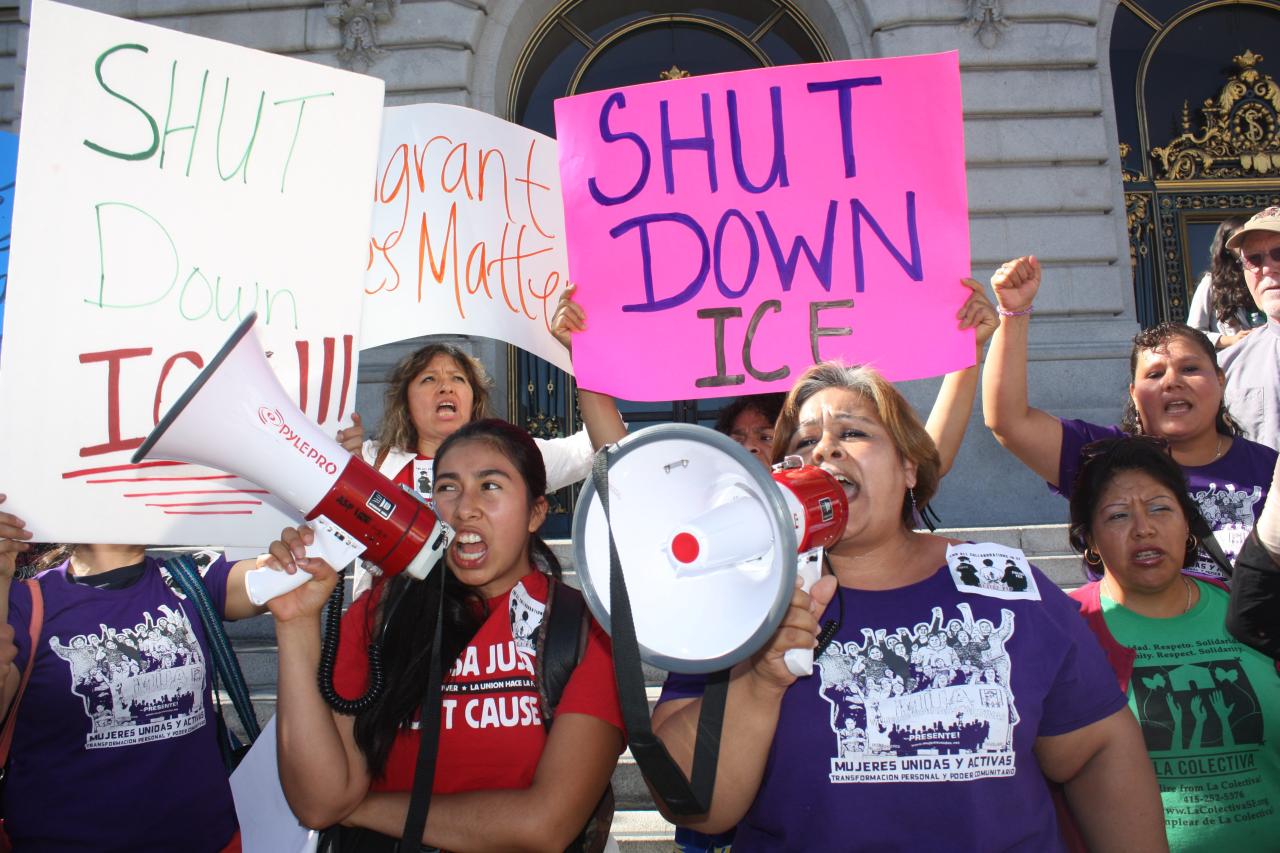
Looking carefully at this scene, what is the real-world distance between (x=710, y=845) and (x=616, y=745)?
1.75 feet

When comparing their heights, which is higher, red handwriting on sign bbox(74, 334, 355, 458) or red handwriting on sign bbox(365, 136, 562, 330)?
red handwriting on sign bbox(365, 136, 562, 330)

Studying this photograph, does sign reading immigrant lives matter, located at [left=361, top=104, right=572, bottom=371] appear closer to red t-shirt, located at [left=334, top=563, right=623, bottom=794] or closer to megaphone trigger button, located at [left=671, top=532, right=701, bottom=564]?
red t-shirt, located at [left=334, top=563, right=623, bottom=794]

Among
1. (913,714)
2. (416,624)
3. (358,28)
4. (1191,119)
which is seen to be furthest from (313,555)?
(1191,119)

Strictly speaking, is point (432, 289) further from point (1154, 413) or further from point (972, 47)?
point (972, 47)

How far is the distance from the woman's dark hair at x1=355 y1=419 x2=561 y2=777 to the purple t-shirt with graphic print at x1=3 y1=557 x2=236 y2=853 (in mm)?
703

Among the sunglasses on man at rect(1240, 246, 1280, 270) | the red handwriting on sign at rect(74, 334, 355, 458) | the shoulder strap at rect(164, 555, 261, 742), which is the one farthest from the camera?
the sunglasses on man at rect(1240, 246, 1280, 270)

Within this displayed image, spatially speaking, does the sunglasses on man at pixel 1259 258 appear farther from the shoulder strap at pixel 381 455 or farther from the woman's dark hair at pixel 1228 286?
the shoulder strap at pixel 381 455

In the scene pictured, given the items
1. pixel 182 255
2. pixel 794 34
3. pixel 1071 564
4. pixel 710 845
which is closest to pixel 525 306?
pixel 182 255

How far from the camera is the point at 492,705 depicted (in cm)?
215

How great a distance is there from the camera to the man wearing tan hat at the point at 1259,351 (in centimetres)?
337

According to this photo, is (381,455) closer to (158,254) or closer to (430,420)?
(430,420)

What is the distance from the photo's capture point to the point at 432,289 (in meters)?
3.65

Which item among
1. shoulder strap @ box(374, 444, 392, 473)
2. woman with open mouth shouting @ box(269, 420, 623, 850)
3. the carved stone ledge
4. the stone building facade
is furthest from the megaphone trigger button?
the carved stone ledge

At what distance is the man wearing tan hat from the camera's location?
3367 millimetres
